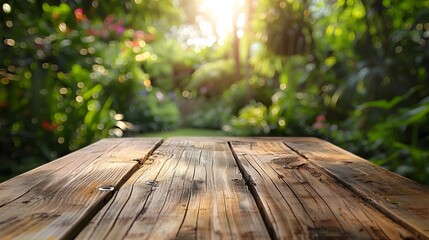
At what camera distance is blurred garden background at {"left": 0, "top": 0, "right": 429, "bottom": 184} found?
2.83m

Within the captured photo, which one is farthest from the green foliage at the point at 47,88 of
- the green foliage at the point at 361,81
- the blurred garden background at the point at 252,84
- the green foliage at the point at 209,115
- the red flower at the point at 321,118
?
the green foliage at the point at 209,115

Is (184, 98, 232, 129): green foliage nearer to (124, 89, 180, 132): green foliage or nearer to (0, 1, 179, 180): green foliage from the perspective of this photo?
(124, 89, 180, 132): green foliage

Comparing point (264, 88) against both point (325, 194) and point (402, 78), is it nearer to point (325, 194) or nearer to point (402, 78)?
point (402, 78)

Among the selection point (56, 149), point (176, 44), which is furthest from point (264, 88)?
point (56, 149)

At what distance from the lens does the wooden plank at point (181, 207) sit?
2.07 ft

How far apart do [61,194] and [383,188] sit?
0.70 metres

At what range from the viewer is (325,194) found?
2.85 feet

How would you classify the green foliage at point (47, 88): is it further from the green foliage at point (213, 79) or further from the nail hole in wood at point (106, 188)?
the green foliage at point (213, 79)

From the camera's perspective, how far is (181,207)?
77 cm

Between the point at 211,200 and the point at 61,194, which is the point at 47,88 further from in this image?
the point at 211,200

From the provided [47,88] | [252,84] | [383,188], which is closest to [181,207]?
[383,188]

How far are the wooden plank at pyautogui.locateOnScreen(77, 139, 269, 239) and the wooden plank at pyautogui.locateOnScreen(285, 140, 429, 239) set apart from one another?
9.4 inches

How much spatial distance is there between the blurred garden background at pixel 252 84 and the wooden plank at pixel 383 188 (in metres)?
1.29

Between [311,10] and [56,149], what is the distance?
14.5 ft
